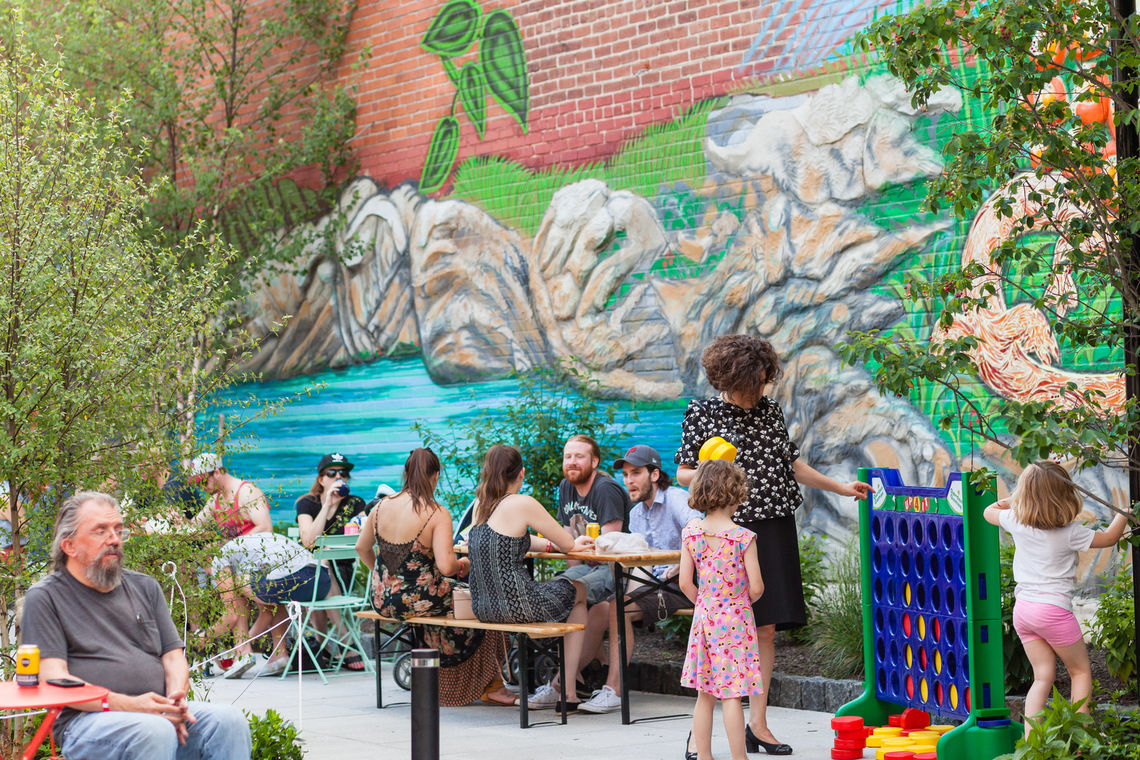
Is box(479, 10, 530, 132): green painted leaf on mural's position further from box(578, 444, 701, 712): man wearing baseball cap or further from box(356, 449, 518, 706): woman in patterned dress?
box(356, 449, 518, 706): woman in patterned dress

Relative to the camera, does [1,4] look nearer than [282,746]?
No

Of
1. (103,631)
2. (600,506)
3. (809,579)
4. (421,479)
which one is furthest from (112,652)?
(809,579)

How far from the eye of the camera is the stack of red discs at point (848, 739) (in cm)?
644

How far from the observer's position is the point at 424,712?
495 cm

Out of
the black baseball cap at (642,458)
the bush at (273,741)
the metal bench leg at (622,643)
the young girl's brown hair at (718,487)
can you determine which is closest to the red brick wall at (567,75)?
the black baseball cap at (642,458)

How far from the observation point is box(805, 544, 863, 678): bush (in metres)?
7.82

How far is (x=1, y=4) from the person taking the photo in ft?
38.3

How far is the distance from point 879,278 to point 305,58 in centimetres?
698

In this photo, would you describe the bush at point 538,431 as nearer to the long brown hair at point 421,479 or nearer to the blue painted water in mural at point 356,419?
the blue painted water in mural at point 356,419

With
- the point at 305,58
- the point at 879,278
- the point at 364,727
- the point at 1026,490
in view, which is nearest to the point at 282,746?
the point at 364,727

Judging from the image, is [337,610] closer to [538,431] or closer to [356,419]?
[538,431]

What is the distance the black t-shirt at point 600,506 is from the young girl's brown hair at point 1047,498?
317 cm

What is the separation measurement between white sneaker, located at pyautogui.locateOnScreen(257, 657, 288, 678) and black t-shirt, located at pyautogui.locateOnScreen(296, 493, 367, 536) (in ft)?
3.34

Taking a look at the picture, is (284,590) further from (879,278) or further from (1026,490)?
(1026,490)
